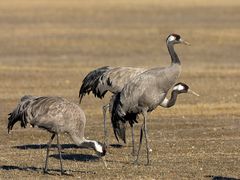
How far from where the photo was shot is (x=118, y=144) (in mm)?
16359

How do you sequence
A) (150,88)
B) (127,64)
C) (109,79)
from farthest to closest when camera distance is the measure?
(127,64) → (109,79) → (150,88)

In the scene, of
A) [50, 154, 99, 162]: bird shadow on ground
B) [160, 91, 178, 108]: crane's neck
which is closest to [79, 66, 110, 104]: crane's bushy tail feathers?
[160, 91, 178, 108]: crane's neck

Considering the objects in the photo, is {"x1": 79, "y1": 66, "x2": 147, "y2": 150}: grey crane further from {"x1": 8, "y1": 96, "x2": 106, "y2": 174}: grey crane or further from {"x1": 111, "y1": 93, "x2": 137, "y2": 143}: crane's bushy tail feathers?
{"x1": 8, "y1": 96, "x2": 106, "y2": 174}: grey crane

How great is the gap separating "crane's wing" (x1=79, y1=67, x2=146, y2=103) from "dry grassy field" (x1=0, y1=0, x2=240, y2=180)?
0.99 m

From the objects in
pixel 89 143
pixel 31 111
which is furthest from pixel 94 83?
pixel 89 143

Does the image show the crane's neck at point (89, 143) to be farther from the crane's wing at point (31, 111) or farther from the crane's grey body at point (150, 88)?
the crane's grey body at point (150, 88)

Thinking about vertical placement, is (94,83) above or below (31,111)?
above

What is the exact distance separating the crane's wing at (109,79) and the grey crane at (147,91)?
1.54m

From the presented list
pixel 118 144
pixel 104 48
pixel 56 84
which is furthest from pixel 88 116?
pixel 104 48

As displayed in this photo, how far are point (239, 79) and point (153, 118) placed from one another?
7.08 meters

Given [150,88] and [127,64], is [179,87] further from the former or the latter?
[127,64]

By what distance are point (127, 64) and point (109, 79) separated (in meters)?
15.4

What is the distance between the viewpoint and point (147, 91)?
13859mm

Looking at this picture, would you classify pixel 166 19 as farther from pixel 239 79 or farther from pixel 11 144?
pixel 11 144
